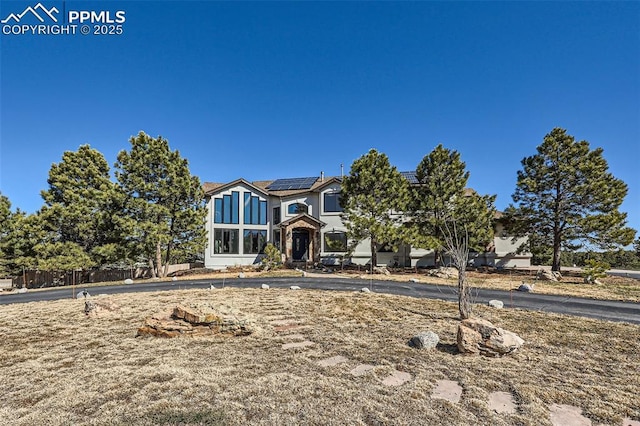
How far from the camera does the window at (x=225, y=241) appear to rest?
25.5 metres

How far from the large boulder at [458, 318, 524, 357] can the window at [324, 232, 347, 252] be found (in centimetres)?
1858

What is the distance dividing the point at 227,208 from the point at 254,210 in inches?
92.5

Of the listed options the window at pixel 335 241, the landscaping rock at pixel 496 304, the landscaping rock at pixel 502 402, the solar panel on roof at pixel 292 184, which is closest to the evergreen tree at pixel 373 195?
the window at pixel 335 241

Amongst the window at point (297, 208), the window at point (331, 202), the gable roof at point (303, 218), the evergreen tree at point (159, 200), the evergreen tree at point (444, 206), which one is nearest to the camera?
the evergreen tree at point (159, 200)

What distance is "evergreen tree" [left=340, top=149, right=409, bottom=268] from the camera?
20.3 m

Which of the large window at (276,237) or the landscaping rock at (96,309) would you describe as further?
the large window at (276,237)

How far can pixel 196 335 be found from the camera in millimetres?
6719

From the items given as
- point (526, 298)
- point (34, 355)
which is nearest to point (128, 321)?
point (34, 355)

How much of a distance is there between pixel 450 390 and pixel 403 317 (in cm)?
434

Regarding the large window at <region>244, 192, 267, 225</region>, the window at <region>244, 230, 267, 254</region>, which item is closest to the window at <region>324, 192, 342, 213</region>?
the large window at <region>244, 192, 267, 225</region>

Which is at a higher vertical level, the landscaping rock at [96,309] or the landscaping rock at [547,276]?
the landscaping rock at [96,309]

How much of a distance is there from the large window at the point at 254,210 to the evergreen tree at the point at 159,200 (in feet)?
16.2

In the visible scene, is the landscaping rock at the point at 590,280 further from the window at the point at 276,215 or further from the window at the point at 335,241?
the window at the point at 276,215
